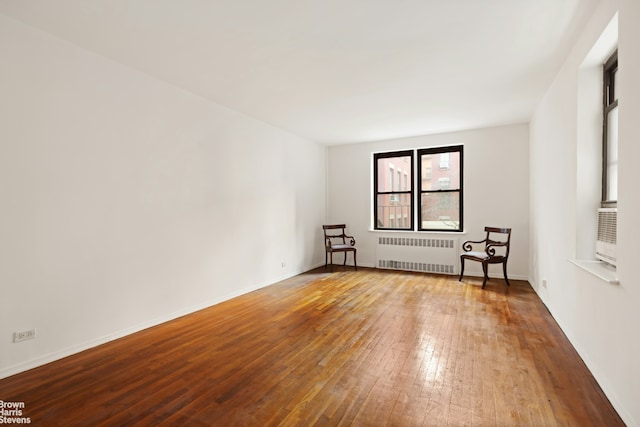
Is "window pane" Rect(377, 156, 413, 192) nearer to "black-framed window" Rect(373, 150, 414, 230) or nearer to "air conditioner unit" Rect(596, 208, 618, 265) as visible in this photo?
"black-framed window" Rect(373, 150, 414, 230)

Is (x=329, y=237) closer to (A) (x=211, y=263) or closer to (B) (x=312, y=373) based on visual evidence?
(A) (x=211, y=263)

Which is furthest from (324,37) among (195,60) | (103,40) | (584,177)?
(584,177)

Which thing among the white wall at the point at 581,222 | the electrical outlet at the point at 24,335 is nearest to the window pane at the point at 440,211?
the white wall at the point at 581,222

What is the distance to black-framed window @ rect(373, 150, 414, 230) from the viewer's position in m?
6.55

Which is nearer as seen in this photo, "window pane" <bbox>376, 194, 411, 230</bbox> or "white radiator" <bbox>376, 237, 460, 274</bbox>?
"white radiator" <bbox>376, 237, 460, 274</bbox>

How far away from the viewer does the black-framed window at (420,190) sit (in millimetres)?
6133

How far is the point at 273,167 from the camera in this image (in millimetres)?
5449

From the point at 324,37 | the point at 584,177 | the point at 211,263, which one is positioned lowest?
the point at 211,263

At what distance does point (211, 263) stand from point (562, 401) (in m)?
3.73

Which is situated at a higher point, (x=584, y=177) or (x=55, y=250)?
(x=584, y=177)

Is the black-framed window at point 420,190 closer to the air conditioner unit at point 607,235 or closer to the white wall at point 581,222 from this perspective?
the white wall at point 581,222

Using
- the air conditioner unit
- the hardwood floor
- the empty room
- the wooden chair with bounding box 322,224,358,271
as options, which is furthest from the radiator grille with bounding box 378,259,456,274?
the air conditioner unit

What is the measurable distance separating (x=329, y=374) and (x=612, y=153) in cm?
286

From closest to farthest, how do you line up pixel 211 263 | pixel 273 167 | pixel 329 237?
pixel 211 263 < pixel 273 167 < pixel 329 237
